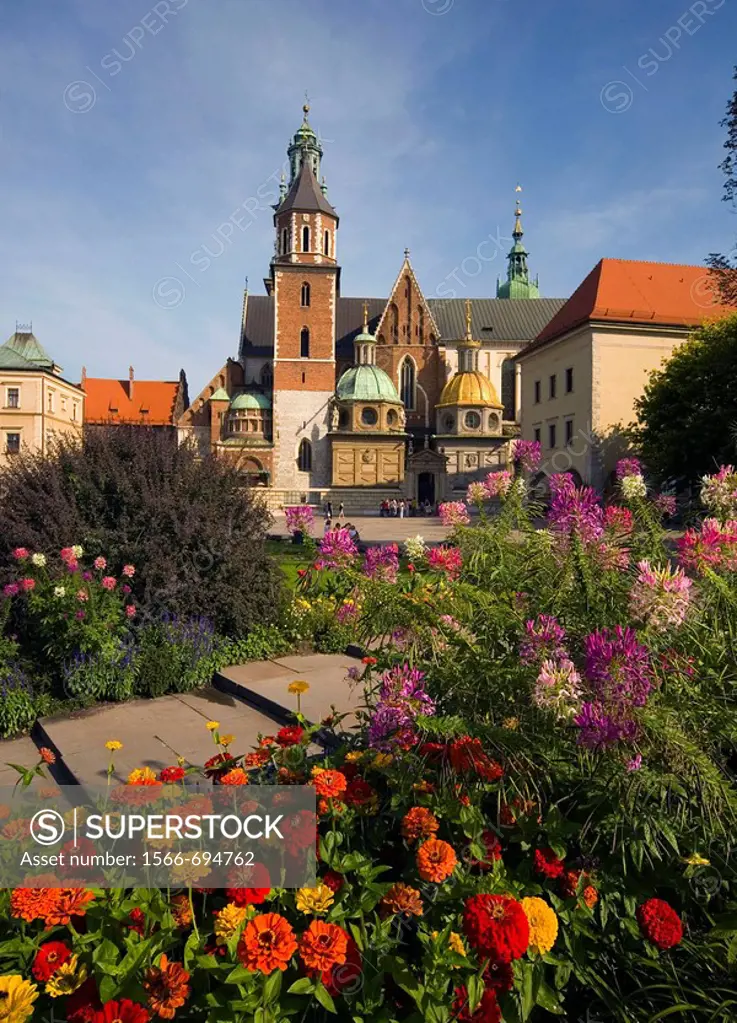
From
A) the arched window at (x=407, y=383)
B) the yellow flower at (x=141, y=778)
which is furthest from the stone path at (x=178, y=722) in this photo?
the arched window at (x=407, y=383)

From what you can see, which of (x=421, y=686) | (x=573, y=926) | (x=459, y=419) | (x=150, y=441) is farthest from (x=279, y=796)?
(x=459, y=419)

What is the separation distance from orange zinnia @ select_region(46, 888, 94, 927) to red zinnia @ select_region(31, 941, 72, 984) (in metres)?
0.06

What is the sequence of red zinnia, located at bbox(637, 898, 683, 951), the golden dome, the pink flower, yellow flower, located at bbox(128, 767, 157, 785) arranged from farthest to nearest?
the golden dome, the pink flower, yellow flower, located at bbox(128, 767, 157, 785), red zinnia, located at bbox(637, 898, 683, 951)

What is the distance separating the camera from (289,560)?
41.7 feet

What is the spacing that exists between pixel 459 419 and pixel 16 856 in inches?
1835

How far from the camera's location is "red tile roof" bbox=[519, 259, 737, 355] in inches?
1194

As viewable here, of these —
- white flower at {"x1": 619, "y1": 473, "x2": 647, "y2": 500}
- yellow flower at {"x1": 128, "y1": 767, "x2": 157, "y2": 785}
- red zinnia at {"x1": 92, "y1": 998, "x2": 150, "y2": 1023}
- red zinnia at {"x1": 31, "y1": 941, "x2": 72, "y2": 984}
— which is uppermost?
white flower at {"x1": 619, "y1": 473, "x2": 647, "y2": 500}

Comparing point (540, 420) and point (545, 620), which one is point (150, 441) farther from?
point (540, 420)

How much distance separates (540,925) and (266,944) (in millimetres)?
808

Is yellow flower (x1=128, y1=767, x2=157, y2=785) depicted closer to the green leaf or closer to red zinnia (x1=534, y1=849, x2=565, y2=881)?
the green leaf

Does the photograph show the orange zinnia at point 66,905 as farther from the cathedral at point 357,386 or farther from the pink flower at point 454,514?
the cathedral at point 357,386

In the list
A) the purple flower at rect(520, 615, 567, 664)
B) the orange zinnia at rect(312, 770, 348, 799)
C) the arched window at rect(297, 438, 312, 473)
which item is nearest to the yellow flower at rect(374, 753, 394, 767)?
the orange zinnia at rect(312, 770, 348, 799)

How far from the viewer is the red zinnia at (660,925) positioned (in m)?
2.00

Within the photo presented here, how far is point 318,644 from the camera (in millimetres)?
7551
